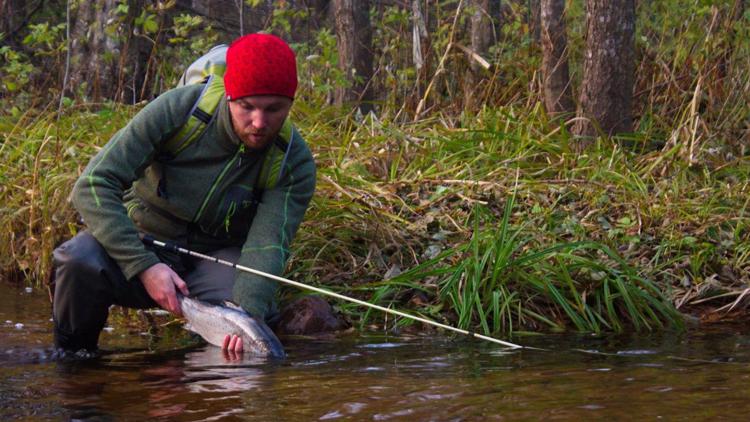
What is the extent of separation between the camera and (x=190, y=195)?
14.3ft

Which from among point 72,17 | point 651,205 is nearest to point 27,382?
point 651,205

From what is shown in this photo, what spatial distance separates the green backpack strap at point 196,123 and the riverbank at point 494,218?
1.30 meters

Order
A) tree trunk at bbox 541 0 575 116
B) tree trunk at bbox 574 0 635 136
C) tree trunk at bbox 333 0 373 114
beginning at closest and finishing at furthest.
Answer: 1. tree trunk at bbox 574 0 635 136
2. tree trunk at bbox 541 0 575 116
3. tree trunk at bbox 333 0 373 114

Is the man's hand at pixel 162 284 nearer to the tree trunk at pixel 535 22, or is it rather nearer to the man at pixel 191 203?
the man at pixel 191 203

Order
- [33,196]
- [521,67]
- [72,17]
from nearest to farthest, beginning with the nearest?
1. [33,196]
2. [521,67]
3. [72,17]

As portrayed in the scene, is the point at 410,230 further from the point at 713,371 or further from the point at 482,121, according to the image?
the point at 713,371

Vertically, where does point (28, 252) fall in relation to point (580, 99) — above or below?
below

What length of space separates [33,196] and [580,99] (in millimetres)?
3682

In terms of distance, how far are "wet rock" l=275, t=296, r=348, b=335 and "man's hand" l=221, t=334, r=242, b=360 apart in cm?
93

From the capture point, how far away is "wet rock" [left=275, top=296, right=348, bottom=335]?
5.03 meters

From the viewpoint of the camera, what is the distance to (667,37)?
8.26 m

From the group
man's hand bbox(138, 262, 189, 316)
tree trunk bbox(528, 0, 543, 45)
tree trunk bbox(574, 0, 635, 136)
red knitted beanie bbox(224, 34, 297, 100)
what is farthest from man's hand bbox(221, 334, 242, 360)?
tree trunk bbox(528, 0, 543, 45)

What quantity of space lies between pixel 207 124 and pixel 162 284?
25.9 inches

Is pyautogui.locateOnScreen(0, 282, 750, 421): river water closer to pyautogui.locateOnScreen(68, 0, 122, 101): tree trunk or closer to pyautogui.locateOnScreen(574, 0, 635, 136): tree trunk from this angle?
pyautogui.locateOnScreen(574, 0, 635, 136): tree trunk
